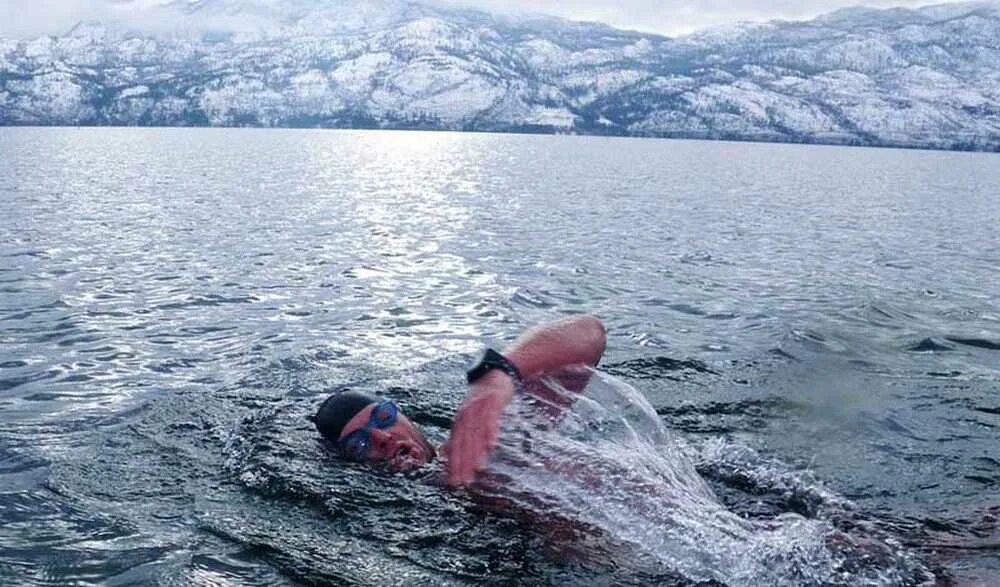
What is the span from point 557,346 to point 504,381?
3.40 ft

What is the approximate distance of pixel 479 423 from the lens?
7277mm

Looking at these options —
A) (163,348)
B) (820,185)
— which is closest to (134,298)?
(163,348)

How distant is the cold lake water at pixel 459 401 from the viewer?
7.14m

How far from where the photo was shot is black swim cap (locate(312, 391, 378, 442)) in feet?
28.0

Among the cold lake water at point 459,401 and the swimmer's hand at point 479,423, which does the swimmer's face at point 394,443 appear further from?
the swimmer's hand at point 479,423

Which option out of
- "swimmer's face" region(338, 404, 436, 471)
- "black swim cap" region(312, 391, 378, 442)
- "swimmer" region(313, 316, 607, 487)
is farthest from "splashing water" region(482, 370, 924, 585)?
"black swim cap" region(312, 391, 378, 442)

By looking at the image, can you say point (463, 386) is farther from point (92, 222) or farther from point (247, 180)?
point (247, 180)

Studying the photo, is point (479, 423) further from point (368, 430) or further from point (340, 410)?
point (340, 410)

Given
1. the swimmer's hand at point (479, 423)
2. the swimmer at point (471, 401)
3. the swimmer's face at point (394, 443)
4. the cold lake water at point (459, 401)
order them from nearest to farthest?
the cold lake water at point (459, 401)
the swimmer's hand at point (479, 423)
the swimmer at point (471, 401)
the swimmer's face at point (394, 443)

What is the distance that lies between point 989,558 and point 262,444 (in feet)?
24.2

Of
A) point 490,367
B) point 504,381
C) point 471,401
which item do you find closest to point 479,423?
point 471,401

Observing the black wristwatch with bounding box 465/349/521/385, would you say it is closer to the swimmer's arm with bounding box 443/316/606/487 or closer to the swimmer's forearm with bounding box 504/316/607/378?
the swimmer's arm with bounding box 443/316/606/487

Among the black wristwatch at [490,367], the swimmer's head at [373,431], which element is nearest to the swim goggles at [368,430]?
the swimmer's head at [373,431]

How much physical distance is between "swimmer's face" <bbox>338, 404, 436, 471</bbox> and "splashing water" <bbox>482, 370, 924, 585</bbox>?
99cm
